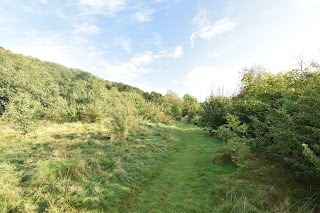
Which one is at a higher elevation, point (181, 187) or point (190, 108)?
point (190, 108)

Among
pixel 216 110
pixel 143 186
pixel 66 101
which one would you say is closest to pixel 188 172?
pixel 143 186

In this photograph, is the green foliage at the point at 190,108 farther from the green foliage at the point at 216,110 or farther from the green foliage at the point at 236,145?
the green foliage at the point at 236,145

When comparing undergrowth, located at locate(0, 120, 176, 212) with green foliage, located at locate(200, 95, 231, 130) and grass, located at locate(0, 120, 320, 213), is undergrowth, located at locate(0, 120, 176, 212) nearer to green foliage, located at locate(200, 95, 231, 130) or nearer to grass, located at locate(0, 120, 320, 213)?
grass, located at locate(0, 120, 320, 213)

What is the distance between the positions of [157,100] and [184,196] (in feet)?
112

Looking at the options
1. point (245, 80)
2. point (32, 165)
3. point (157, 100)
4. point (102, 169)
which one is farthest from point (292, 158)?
point (157, 100)

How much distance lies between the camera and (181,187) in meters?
6.38

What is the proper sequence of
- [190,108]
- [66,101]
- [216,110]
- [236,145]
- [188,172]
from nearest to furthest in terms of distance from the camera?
1. [188,172]
2. [236,145]
3. [216,110]
4. [66,101]
5. [190,108]

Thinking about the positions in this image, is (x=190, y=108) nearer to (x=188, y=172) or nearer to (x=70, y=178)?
(x=188, y=172)

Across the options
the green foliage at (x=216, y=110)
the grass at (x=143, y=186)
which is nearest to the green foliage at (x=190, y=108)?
the green foliage at (x=216, y=110)

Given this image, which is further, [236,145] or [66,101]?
[66,101]

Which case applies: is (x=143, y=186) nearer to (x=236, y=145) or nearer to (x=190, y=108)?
(x=236, y=145)

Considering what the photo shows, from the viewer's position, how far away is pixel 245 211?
4312 millimetres

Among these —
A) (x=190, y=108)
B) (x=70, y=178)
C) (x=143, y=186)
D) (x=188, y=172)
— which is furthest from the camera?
(x=190, y=108)

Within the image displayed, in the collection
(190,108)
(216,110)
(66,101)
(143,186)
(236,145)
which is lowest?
(143,186)
